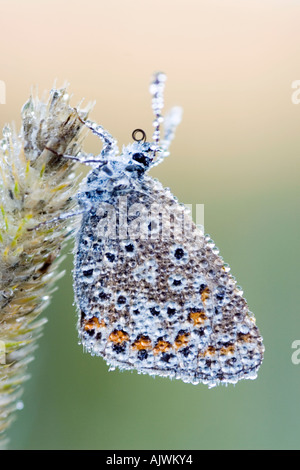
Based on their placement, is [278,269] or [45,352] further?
[278,269]

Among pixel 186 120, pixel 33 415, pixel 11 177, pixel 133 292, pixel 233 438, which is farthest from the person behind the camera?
pixel 186 120

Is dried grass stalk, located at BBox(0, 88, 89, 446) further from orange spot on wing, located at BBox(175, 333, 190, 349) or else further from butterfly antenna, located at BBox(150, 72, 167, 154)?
orange spot on wing, located at BBox(175, 333, 190, 349)

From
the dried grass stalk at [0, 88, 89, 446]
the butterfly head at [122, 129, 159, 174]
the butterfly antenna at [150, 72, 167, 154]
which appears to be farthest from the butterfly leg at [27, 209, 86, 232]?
the butterfly antenna at [150, 72, 167, 154]

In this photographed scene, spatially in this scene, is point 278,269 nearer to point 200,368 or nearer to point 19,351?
point 200,368

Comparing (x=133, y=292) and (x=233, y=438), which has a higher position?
(x=133, y=292)

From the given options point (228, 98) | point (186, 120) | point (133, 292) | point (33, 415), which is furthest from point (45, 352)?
point (228, 98)

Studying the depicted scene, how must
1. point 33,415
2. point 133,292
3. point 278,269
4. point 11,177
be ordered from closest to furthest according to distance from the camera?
point 11,177
point 133,292
point 33,415
point 278,269

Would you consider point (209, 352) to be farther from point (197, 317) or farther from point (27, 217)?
point (27, 217)

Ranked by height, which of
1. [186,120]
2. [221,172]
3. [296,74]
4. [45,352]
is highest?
[296,74]
